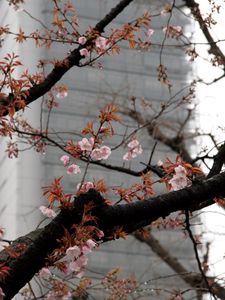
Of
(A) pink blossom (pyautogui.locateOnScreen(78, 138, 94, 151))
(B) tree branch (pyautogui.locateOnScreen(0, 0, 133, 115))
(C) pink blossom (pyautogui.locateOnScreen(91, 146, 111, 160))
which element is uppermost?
(B) tree branch (pyautogui.locateOnScreen(0, 0, 133, 115))

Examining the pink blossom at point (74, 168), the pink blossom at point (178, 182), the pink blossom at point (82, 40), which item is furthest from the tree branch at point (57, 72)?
the pink blossom at point (178, 182)

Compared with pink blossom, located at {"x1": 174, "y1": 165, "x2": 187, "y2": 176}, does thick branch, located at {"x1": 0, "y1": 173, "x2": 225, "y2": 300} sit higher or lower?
lower

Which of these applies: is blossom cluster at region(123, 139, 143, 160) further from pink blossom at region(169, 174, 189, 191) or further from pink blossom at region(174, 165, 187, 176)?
pink blossom at region(174, 165, 187, 176)

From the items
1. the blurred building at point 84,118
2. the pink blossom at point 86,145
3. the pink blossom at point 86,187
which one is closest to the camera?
the pink blossom at point 86,187

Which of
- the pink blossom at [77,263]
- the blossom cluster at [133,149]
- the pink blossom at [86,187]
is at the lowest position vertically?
the pink blossom at [77,263]

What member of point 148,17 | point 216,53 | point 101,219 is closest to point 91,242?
point 101,219

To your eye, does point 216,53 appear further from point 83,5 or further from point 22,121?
point 83,5

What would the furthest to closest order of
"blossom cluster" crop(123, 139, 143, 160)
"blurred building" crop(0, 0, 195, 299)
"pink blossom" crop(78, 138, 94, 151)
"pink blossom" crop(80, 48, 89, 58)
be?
1. "blurred building" crop(0, 0, 195, 299)
2. "blossom cluster" crop(123, 139, 143, 160)
3. "pink blossom" crop(80, 48, 89, 58)
4. "pink blossom" crop(78, 138, 94, 151)

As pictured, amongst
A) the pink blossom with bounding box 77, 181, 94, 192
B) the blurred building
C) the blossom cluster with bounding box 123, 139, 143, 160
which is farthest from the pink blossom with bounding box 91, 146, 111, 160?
the blurred building

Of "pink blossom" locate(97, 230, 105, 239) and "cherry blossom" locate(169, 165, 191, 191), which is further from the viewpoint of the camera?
"cherry blossom" locate(169, 165, 191, 191)

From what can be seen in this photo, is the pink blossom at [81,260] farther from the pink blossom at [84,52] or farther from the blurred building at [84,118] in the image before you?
the blurred building at [84,118]

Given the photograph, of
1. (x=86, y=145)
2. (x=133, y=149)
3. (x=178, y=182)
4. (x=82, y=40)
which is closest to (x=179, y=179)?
(x=178, y=182)

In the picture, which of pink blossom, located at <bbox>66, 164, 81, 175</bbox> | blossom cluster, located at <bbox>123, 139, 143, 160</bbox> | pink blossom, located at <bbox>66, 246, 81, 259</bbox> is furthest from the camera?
blossom cluster, located at <bbox>123, 139, 143, 160</bbox>

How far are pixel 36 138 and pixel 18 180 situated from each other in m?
33.5
